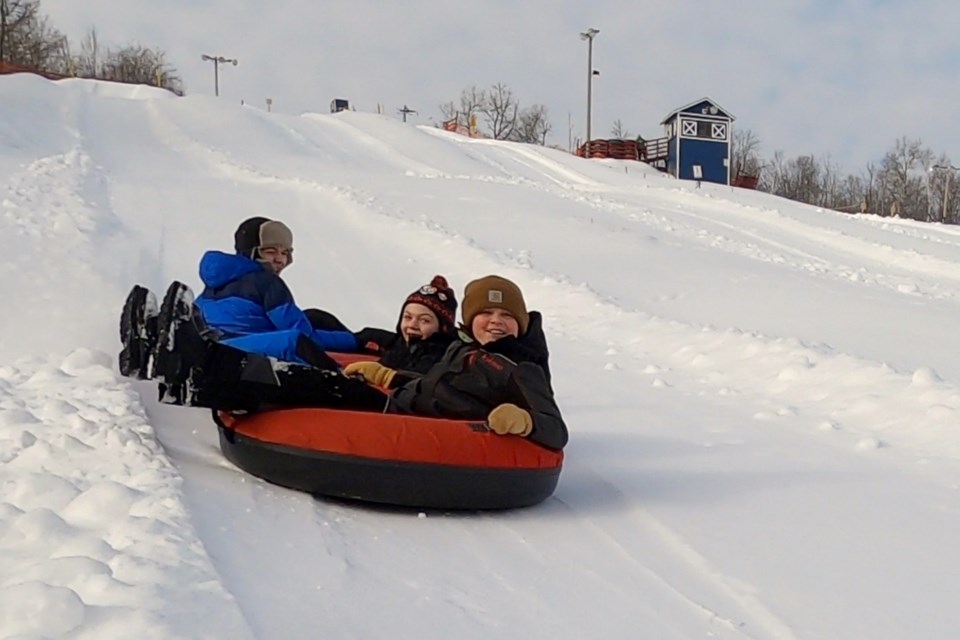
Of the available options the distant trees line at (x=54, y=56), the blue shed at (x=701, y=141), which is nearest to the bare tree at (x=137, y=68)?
the distant trees line at (x=54, y=56)

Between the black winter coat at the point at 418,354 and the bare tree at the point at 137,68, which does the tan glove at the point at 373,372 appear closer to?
the black winter coat at the point at 418,354

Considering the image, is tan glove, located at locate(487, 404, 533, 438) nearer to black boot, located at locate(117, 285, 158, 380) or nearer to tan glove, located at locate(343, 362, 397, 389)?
tan glove, located at locate(343, 362, 397, 389)

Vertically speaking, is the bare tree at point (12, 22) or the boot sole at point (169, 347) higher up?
the bare tree at point (12, 22)

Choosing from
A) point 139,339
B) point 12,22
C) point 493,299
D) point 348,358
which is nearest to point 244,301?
point 348,358

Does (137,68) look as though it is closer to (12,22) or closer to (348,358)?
(12,22)

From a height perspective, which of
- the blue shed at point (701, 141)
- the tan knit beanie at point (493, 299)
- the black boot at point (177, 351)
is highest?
the blue shed at point (701, 141)

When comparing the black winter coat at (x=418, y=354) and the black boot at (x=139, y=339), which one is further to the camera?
the black winter coat at (x=418, y=354)

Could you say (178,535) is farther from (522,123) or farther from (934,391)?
(522,123)

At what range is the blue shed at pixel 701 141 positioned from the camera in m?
32.1

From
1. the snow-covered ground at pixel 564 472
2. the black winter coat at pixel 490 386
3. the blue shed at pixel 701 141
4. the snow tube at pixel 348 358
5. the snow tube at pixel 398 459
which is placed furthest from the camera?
the blue shed at pixel 701 141

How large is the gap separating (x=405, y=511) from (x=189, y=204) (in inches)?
323

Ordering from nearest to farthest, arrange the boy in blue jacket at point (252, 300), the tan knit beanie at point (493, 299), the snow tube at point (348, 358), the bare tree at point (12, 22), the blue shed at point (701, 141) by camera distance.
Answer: the tan knit beanie at point (493, 299) → the boy in blue jacket at point (252, 300) → the snow tube at point (348, 358) → the blue shed at point (701, 141) → the bare tree at point (12, 22)

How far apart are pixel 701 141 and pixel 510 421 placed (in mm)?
31385

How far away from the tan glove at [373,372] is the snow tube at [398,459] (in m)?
0.73
